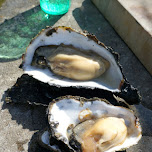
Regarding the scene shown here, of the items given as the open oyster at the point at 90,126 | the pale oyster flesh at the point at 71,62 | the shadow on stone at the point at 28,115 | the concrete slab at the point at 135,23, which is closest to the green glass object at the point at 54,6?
the concrete slab at the point at 135,23

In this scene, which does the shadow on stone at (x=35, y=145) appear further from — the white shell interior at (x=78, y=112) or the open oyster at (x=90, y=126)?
the white shell interior at (x=78, y=112)

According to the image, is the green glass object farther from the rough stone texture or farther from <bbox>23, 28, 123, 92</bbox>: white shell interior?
<bbox>23, 28, 123, 92</bbox>: white shell interior

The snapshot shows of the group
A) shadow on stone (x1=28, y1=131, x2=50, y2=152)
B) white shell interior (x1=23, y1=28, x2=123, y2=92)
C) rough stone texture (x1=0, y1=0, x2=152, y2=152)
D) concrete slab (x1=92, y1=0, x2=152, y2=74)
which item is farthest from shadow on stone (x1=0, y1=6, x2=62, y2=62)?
shadow on stone (x1=28, y1=131, x2=50, y2=152)

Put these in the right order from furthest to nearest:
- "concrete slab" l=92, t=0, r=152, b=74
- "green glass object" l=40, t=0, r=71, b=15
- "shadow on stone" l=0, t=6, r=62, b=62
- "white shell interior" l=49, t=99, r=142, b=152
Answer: "green glass object" l=40, t=0, r=71, b=15 < "shadow on stone" l=0, t=6, r=62, b=62 < "concrete slab" l=92, t=0, r=152, b=74 < "white shell interior" l=49, t=99, r=142, b=152

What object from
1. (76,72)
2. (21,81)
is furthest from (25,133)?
(76,72)

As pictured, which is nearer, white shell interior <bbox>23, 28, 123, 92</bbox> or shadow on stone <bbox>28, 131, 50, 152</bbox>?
shadow on stone <bbox>28, 131, 50, 152</bbox>

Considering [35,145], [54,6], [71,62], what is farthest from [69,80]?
[54,6]

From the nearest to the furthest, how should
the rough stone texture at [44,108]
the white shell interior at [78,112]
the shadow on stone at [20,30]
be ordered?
the white shell interior at [78,112]
the rough stone texture at [44,108]
the shadow on stone at [20,30]
